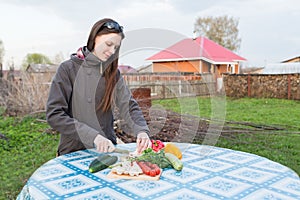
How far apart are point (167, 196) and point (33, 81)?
7.60m

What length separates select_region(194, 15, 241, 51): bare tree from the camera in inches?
978

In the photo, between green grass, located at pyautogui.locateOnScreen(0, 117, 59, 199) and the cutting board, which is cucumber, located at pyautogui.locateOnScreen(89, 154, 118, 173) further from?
green grass, located at pyautogui.locateOnScreen(0, 117, 59, 199)

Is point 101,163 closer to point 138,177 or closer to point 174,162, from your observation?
point 138,177

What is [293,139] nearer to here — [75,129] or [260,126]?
[260,126]

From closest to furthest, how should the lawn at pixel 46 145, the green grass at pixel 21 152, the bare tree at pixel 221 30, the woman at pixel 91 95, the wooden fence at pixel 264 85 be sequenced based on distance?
the woman at pixel 91 95, the green grass at pixel 21 152, the lawn at pixel 46 145, the wooden fence at pixel 264 85, the bare tree at pixel 221 30

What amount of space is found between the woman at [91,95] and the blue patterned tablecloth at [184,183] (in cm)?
22

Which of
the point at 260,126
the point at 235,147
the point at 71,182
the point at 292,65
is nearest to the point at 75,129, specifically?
the point at 71,182

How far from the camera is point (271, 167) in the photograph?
1621mm

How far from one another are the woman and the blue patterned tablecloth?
22 cm

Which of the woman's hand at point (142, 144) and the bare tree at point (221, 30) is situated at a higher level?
the bare tree at point (221, 30)

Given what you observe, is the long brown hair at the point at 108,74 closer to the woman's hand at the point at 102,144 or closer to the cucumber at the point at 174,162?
the woman's hand at the point at 102,144

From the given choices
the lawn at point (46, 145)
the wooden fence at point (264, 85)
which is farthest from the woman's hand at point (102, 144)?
the wooden fence at point (264, 85)

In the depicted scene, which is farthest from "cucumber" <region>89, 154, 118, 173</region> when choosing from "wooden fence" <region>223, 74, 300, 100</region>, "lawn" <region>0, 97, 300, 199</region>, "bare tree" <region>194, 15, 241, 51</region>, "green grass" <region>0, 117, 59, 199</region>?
"bare tree" <region>194, 15, 241, 51</region>

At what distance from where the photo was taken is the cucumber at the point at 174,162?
157cm
